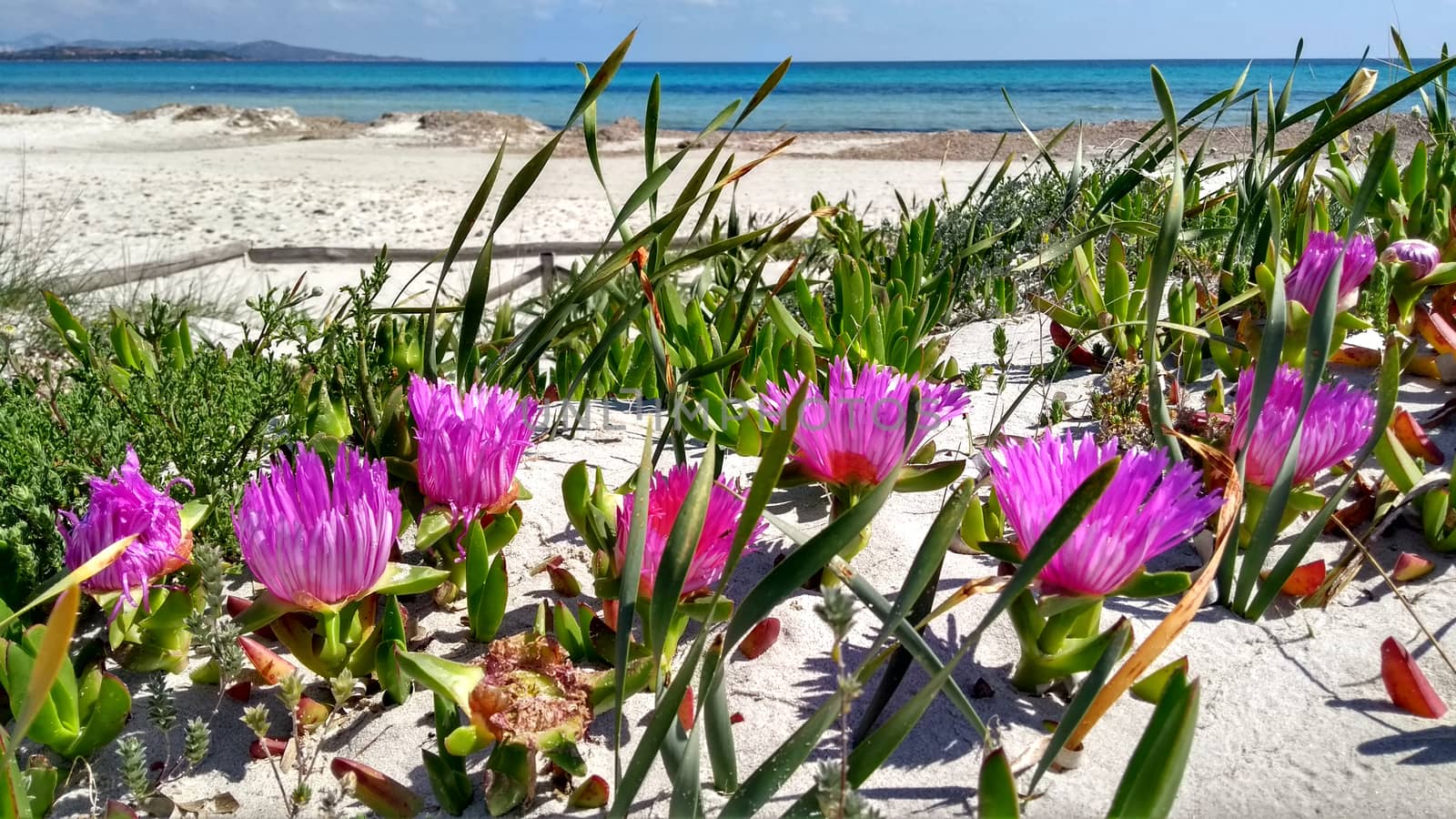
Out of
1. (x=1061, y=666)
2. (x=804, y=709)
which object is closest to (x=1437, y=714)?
(x=1061, y=666)

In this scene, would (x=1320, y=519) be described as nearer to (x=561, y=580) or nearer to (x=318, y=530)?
(x=561, y=580)

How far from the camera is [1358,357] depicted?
1810 mm

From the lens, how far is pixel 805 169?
1277 cm

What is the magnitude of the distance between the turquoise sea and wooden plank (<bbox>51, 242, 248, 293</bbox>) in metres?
A: 14.8

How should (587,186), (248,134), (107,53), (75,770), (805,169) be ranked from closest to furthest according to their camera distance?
(75,770), (587,186), (805,169), (248,134), (107,53)

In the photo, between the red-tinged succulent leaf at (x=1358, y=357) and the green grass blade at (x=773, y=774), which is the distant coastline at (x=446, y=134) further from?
the green grass blade at (x=773, y=774)

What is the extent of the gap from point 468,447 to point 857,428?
447 mm

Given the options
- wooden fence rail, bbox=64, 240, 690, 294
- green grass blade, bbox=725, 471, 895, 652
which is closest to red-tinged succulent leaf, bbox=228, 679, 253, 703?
green grass blade, bbox=725, 471, 895, 652

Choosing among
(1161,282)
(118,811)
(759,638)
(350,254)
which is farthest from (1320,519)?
(350,254)

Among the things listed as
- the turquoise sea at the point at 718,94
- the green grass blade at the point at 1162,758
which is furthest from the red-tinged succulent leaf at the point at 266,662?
the turquoise sea at the point at 718,94

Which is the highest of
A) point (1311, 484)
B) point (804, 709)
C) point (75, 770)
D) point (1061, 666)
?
point (1311, 484)

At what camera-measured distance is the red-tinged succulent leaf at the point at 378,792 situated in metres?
0.95

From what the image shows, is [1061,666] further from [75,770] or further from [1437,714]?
[75,770]

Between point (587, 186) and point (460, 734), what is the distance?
34.9ft
